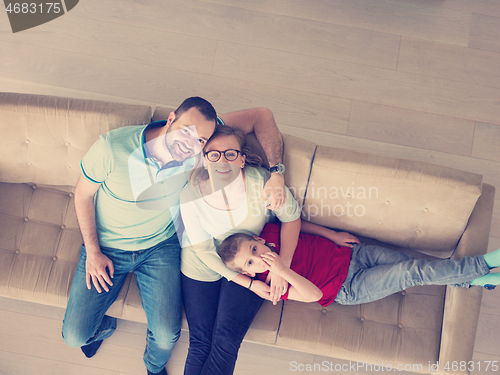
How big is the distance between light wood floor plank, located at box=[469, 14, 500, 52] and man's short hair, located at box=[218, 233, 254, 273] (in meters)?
2.12

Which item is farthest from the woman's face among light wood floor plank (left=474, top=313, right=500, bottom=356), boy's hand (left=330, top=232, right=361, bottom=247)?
light wood floor plank (left=474, top=313, right=500, bottom=356)

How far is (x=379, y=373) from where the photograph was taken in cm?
191

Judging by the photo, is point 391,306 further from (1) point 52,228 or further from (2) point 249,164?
(1) point 52,228

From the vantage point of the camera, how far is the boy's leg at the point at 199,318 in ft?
5.04

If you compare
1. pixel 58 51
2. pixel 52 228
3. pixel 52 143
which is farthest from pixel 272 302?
pixel 58 51

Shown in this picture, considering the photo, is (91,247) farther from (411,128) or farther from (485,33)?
(485,33)

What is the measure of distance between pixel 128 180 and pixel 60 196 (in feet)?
2.07

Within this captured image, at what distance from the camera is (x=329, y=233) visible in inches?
65.6

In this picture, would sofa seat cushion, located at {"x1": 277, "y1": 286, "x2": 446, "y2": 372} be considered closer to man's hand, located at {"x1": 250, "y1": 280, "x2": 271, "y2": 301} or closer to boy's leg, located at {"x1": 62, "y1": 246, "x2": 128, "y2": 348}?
man's hand, located at {"x1": 250, "y1": 280, "x2": 271, "y2": 301}

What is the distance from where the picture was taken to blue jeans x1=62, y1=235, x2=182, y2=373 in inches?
60.6

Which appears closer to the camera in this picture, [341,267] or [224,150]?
[224,150]

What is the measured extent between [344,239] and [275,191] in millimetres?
495

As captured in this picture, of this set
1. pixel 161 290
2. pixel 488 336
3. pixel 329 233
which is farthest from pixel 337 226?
pixel 488 336

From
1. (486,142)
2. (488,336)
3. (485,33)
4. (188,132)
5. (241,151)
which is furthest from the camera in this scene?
(485,33)
